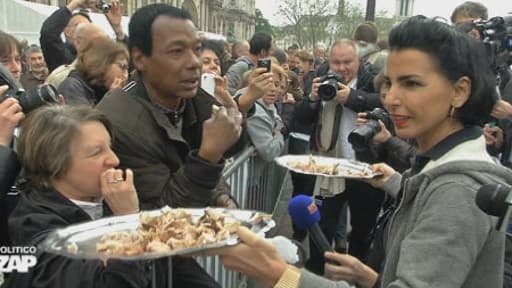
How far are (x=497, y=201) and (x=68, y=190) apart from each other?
1.62 meters

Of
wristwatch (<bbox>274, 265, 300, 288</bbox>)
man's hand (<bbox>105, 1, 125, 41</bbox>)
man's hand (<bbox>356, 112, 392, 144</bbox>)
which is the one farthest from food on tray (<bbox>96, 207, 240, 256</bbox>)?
man's hand (<bbox>105, 1, 125, 41</bbox>)

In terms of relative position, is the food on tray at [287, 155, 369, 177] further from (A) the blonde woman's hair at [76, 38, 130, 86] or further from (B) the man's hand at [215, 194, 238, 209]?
(A) the blonde woman's hair at [76, 38, 130, 86]

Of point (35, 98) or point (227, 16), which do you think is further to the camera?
point (227, 16)

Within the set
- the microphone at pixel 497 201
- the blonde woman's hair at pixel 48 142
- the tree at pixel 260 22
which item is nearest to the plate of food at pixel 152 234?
the blonde woman's hair at pixel 48 142

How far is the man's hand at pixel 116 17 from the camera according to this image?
19.2 ft

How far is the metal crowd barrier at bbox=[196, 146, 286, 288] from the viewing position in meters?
3.57

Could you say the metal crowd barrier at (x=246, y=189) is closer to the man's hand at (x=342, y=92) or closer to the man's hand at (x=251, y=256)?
the man's hand at (x=342, y=92)

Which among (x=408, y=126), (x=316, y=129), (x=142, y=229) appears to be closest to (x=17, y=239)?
(x=142, y=229)

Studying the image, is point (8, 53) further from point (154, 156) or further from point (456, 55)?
point (456, 55)

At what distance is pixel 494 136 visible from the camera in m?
4.55

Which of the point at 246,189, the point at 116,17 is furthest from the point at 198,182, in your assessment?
the point at 116,17

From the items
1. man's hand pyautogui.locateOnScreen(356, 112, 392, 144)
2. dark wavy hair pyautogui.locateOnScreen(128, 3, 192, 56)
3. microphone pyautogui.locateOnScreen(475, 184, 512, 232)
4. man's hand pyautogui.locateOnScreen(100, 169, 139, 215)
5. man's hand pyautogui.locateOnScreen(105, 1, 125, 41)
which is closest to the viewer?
microphone pyautogui.locateOnScreen(475, 184, 512, 232)

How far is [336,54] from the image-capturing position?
501 centimetres

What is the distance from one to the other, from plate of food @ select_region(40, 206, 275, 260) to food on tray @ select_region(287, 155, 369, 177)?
1756 millimetres
